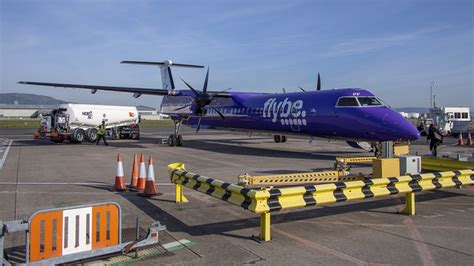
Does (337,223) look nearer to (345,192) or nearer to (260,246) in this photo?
(345,192)

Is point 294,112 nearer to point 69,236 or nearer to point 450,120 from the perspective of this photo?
point 69,236

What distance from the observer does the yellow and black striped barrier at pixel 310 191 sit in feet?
18.1

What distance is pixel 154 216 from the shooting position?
7.22 metres

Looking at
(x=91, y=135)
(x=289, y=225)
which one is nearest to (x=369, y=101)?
(x=289, y=225)

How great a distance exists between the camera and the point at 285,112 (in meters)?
18.4

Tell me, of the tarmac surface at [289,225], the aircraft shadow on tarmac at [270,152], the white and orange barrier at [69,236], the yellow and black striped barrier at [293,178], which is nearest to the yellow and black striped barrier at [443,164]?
the tarmac surface at [289,225]

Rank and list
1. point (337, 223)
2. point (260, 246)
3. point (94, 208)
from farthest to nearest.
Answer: point (337, 223) < point (260, 246) < point (94, 208)

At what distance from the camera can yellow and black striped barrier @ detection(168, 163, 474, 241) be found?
5.51m

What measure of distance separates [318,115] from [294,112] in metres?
1.57

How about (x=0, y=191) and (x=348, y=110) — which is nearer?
(x=0, y=191)

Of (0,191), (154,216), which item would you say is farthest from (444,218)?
(0,191)

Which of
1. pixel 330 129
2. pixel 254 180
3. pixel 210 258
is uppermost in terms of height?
pixel 330 129

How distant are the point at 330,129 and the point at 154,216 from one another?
10.4m

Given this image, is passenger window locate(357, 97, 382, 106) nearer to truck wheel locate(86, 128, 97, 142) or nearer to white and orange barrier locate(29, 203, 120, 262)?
white and orange barrier locate(29, 203, 120, 262)
